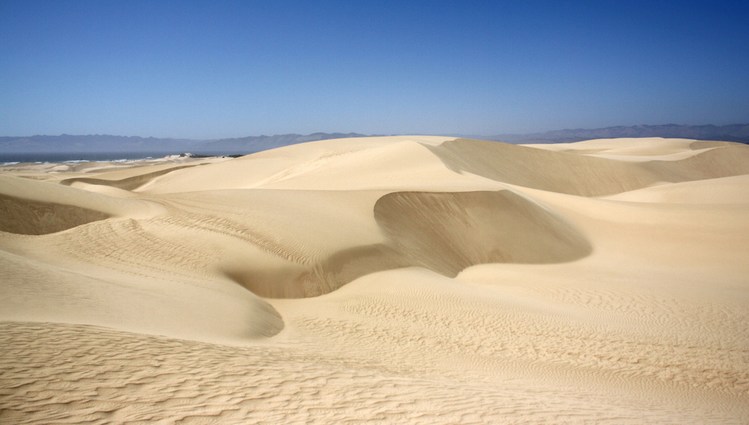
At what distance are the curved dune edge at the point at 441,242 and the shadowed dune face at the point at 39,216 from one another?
5412 millimetres

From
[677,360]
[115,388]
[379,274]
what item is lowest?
[677,360]

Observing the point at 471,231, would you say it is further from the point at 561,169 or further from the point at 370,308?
the point at 561,169

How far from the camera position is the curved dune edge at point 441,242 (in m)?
10.3

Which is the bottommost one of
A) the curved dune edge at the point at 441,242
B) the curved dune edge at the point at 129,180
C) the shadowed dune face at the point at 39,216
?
the curved dune edge at the point at 441,242

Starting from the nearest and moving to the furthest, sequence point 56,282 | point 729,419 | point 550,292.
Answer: point 729,419, point 56,282, point 550,292

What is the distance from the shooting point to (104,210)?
12.3 m

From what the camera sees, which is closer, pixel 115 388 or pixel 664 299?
pixel 115 388

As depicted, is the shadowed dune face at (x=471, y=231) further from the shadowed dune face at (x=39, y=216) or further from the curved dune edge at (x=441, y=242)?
the shadowed dune face at (x=39, y=216)

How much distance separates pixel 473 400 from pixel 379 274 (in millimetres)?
6719

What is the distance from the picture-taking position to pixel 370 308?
9.09 m

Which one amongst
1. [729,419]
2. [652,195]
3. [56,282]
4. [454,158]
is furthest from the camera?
[454,158]

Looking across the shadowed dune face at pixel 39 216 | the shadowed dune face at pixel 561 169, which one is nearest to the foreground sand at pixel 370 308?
the shadowed dune face at pixel 39 216

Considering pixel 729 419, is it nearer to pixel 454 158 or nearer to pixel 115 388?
pixel 115 388

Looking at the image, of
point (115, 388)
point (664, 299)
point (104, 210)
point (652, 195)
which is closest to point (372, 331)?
point (115, 388)
